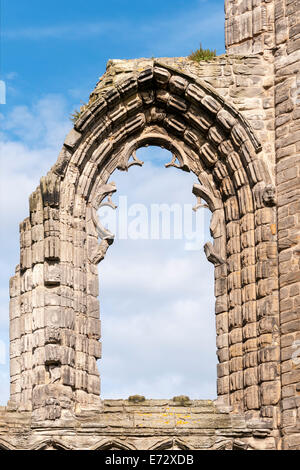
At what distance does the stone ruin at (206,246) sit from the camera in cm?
2508

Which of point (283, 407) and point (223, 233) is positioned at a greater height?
point (223, 233)

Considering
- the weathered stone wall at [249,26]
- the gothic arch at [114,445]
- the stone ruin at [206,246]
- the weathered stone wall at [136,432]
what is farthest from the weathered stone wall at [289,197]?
the gothic arch at [114,445]

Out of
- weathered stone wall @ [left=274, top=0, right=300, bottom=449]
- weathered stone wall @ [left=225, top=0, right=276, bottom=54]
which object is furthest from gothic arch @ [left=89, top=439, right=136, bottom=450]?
weathered stone wall @ [left=225, top=0, right=276, bottom=54]

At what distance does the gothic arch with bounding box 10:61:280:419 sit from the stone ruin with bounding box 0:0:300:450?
0.02 metres

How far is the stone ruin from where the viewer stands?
25078 mm

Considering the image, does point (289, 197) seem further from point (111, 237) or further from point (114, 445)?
point (114, 445)

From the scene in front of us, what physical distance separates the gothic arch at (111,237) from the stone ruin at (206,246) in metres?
0.02

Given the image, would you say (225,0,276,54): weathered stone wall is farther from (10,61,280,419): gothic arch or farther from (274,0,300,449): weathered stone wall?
(10,61,280,419): gothic arch

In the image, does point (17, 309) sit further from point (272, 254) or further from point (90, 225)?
point (272, 254)

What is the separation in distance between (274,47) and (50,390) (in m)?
6.61

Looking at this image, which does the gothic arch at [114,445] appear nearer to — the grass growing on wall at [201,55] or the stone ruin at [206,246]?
the stone ruin at [206,246]

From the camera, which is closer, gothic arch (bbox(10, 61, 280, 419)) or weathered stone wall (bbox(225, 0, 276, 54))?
gothic arch (bbox(10, 61, 280, 419))

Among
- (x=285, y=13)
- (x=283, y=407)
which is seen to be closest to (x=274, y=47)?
(x=285, y=13)

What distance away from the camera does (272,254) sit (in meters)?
25.7
